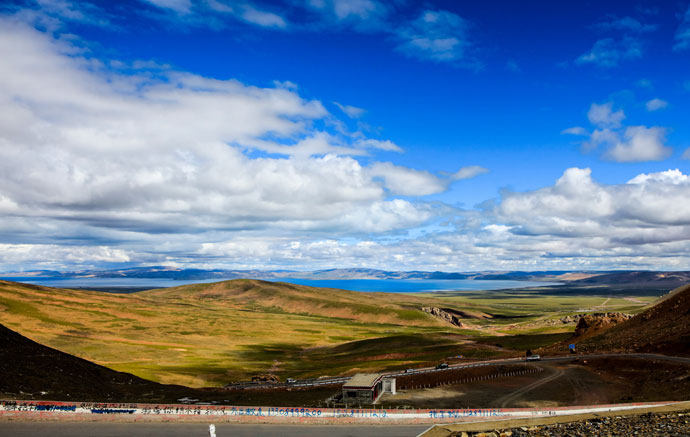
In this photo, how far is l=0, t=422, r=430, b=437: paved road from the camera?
32.1m

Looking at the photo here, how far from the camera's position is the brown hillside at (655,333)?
76.0 metres

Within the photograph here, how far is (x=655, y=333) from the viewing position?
86188mm

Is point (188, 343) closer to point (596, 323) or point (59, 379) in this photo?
point (59, 379)

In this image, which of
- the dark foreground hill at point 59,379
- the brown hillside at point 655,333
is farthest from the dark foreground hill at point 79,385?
the brown hillside at point 655,333

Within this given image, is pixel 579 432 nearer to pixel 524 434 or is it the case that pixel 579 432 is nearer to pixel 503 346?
pixel 524 434

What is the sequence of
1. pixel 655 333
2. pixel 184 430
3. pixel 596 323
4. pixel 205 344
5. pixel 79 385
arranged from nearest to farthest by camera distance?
1. pixel 184 430
2. pixel 79 385
3. pixel 655 333
4. pixel 596 323
5. pixel 205 344

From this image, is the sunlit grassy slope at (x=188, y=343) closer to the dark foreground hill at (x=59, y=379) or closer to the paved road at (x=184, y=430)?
the dark foreground hill at (x=59, y=379)

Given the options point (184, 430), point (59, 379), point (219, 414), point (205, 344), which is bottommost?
point (205, 344)

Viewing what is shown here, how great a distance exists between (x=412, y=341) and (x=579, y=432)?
118 metres

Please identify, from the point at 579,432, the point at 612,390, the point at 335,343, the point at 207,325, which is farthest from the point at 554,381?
the point at 207,325

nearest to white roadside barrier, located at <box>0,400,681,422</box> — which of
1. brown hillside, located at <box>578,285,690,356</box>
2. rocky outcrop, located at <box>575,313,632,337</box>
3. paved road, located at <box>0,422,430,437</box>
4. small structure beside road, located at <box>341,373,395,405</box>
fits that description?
paved road, located at <box>0,422,430,437</box>

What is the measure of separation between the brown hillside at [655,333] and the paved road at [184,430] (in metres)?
59.4

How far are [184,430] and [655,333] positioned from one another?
87.0m

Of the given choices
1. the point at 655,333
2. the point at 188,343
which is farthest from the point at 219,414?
the point at 188,343
